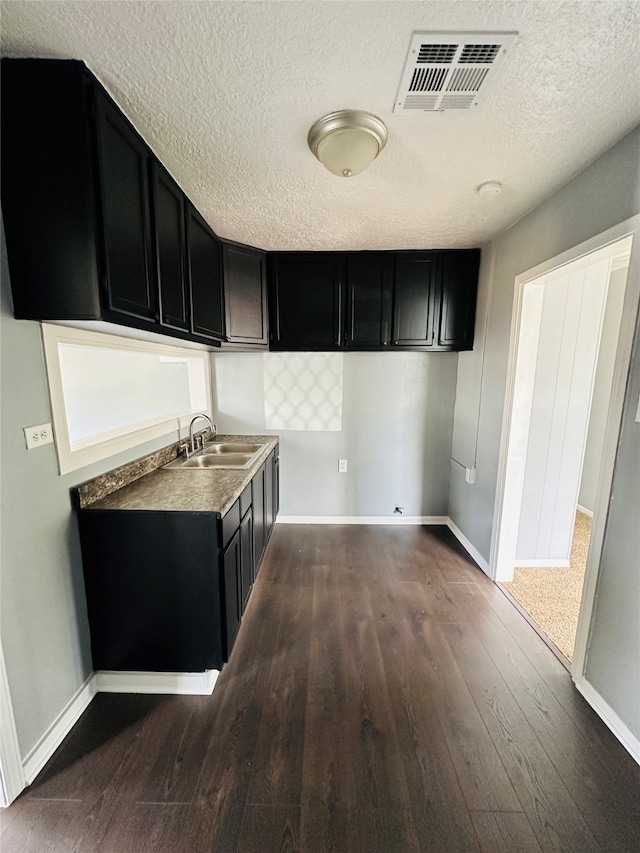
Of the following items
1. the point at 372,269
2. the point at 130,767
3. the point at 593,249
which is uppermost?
the point at 372,269

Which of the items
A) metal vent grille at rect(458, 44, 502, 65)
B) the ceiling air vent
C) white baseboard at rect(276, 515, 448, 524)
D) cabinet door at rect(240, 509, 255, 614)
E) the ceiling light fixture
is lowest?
white baseboard at rect(276, 515, 448, 524)

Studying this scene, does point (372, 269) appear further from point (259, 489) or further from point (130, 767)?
point (130, 767)

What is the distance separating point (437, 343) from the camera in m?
2.92

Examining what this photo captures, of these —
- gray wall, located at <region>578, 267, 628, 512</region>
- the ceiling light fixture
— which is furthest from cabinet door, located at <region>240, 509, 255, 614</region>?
gray wall, located at <region>578, 267, 628, 512</region>

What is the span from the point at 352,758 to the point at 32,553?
4.93ft

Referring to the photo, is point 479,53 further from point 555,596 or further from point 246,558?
point 555,596

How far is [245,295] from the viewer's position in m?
2.66

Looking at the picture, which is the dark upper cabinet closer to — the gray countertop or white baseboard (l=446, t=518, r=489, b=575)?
the gray countertop

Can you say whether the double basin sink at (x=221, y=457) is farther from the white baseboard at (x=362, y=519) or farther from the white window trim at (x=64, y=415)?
the white baseboard at (x=362, y=519)

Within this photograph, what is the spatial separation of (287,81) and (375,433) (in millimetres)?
2581

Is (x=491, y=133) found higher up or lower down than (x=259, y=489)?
higher up

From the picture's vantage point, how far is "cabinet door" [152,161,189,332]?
1.56 metres

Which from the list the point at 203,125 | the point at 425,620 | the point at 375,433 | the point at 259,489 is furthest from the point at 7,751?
the point at 375,433

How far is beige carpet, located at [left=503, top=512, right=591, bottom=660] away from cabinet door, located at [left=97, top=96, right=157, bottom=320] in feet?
9.37
